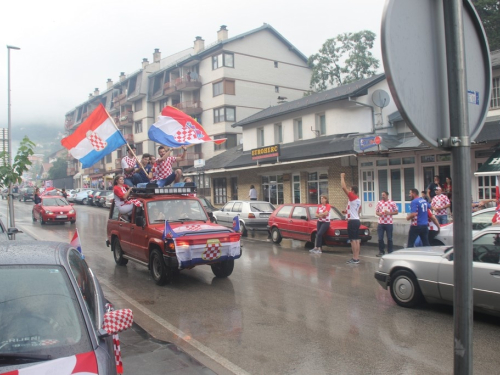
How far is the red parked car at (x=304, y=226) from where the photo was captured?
13.2 metres

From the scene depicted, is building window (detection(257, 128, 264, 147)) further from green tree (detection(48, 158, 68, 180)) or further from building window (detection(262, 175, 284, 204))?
green tree (detection(48, 158, 68, 180))

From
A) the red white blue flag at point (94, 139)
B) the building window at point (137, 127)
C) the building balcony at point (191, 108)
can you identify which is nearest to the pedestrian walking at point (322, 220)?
the red white blue flag at point (94, 139)

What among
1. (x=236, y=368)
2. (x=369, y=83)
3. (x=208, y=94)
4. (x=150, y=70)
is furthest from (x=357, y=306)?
(x=150, y=70)

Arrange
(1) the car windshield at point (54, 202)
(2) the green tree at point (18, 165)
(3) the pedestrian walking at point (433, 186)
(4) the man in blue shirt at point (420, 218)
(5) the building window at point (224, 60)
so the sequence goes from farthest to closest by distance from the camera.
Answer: (5) the building window at point (224, 60), (1) the car windshield at point (54, 202), (3) the pedestrian walking at point (433, 186), (2) the green tree at point (18, 165), (4) the man in blue shirt at point (420, 218)

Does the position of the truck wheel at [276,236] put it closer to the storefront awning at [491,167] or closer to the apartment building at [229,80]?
the storefront awning at [491,167]

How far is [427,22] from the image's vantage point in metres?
2.07

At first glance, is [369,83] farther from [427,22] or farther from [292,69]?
[292,69]

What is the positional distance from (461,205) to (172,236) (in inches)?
268

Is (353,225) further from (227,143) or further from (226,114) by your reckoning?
(226,114)

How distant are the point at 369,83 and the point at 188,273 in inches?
621

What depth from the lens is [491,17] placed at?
29.5 meters

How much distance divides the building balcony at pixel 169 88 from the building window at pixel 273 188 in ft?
67.7

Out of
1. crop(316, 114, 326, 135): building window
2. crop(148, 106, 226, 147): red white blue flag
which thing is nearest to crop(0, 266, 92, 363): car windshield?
crop(148, 106, 226, 147): red white blue flag

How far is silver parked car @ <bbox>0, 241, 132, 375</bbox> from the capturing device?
8.93ft
